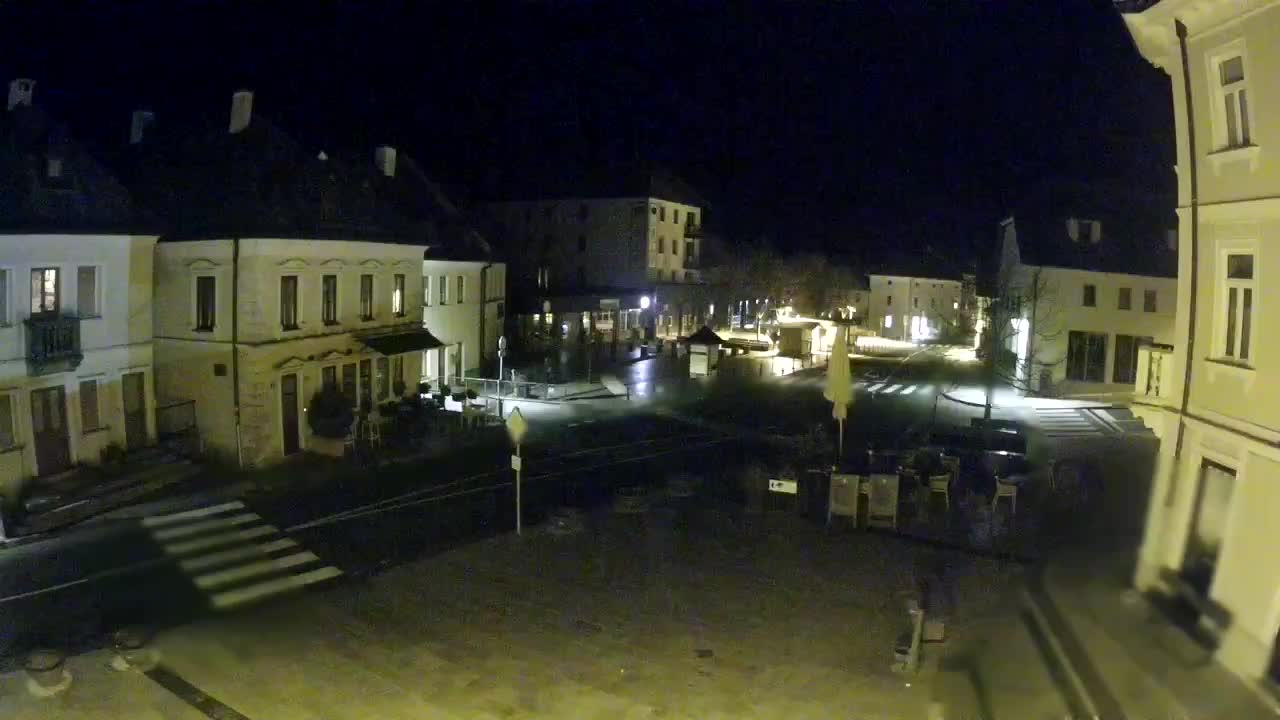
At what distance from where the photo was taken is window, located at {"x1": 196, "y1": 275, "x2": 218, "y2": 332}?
24.3 meters

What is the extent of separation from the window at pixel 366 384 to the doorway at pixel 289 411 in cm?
288

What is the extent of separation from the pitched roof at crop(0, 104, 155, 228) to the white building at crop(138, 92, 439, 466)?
194 cm

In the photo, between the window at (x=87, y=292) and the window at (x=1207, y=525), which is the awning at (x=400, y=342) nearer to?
the window at (x=87, y=292)

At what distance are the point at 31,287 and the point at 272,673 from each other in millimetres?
13582

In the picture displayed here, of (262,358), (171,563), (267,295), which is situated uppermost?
(267,295)

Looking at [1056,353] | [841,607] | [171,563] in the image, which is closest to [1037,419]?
[1056,353]

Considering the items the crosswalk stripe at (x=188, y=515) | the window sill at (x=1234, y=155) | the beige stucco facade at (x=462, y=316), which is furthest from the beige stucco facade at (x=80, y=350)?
the window sill at (x=1234, y=155)

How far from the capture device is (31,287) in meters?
20.4

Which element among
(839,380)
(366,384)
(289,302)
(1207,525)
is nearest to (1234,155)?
(1207,525)

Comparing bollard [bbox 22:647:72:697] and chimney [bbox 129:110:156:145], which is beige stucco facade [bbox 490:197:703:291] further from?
bollard [bbox 22:647:72:697]

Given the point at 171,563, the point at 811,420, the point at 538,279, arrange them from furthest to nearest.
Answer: the point at 538,279 → the point at 811,420 → the point at 171,563

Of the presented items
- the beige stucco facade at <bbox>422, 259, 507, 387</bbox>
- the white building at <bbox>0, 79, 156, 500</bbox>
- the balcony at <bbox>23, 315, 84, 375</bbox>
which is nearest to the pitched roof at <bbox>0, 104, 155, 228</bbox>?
the white building at <bbox>0, 79, 156, 500</bbox>

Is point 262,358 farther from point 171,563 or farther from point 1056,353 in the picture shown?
point 1056,353

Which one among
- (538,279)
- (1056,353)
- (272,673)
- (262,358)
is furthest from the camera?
(538,279)
